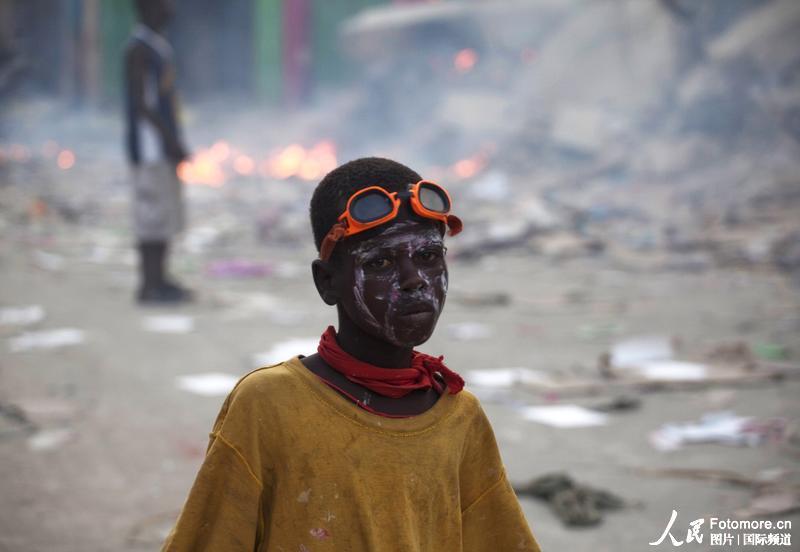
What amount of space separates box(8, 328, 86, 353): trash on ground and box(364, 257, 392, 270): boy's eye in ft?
15.6

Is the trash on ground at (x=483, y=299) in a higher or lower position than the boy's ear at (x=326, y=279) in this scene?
higher

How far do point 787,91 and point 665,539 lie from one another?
1216 centimetres

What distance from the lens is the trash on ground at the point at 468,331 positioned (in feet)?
21.2

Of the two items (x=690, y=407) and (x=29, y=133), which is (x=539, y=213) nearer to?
(x=690, y=407)

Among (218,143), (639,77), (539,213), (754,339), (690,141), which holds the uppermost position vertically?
(218,143)

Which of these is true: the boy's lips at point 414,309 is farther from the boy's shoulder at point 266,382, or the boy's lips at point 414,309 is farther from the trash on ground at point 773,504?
the trash on ground at point 773,504

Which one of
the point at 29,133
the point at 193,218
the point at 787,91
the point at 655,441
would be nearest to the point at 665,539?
the point at 655,441

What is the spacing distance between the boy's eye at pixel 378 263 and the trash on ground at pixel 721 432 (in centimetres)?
276

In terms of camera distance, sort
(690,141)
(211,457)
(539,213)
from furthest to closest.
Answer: (690,141) → (539,213) → (211,457)

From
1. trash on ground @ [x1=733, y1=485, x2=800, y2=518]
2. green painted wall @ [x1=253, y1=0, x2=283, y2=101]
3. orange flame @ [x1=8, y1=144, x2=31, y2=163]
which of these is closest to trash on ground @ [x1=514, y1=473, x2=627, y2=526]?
trash on ground @ [x1=733, y1=485, x2=800, y2=518]

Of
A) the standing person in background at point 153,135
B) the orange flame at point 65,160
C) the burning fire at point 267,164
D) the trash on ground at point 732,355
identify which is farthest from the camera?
the orange flame at point 65,160

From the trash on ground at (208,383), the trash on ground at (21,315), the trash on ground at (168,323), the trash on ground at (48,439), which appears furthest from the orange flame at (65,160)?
the trash on ground at (48,439)

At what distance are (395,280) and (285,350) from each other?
4297 millimetres

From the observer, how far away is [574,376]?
5320mm
